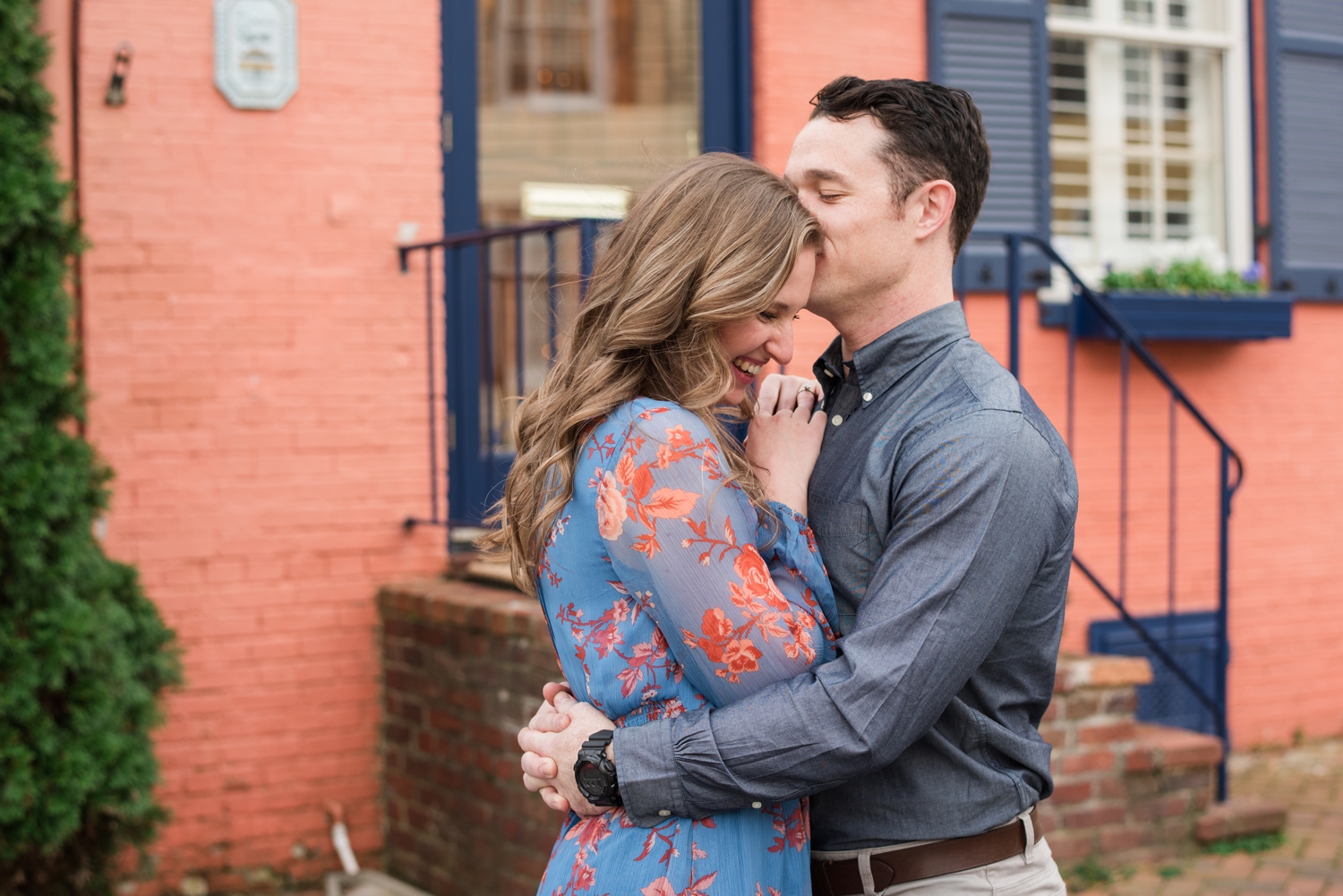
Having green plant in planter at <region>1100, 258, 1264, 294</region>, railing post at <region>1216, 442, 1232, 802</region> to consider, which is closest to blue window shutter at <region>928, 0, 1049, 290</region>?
green plant in planter at <region>1100, 258, 1264, 294</region>

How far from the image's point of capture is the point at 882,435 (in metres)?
1.83

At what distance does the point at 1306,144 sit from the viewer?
641 centimetres

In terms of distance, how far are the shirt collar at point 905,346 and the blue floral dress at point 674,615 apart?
28 cm

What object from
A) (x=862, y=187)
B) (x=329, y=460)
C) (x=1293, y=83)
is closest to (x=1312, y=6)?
(x=1293, y=83)

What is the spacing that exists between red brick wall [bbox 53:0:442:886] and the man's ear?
3.18m

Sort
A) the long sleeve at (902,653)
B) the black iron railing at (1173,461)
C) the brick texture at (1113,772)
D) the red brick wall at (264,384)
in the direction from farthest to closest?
the black iron railing at (1173,461) < the red brick wall at (264,384) < the brick texture at (1113,772) < the long sleeve at (902,653)

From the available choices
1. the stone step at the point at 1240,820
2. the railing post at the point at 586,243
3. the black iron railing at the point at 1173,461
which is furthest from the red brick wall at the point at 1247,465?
the railing post at the point at 586,243

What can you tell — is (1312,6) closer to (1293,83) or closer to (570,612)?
(1293,83)

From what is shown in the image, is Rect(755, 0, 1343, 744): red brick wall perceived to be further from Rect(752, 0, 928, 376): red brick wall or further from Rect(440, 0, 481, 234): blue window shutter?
Rect(440, 0, 481, 234): blue window shutter

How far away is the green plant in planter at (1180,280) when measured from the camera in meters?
5.88

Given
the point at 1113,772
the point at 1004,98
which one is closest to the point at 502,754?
the point at 1113,772

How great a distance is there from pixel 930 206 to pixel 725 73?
3.81 meters

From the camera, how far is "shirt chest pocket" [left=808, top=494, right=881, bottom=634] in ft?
5.91

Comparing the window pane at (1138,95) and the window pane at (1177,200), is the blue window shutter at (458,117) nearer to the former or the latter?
the window pane at (1138,95)
